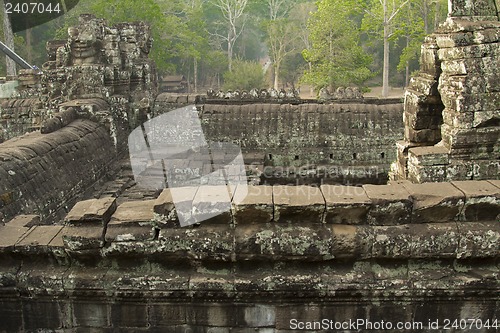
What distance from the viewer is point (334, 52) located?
80.2ft

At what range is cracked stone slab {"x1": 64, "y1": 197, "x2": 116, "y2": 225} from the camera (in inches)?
156

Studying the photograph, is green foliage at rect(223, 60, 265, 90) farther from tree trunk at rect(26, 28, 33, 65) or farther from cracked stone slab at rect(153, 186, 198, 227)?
cracked stone slab at rect(153, 186, 198, 227)

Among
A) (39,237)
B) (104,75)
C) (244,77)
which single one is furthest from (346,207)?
(244,77)

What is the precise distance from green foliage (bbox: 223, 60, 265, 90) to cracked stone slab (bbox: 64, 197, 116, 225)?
3134cm

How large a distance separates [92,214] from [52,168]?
4879 millimetres

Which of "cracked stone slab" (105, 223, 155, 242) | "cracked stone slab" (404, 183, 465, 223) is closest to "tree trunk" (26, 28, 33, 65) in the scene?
"cracked stone slab" (105, 223, 155, 242)

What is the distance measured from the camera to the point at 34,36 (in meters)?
37.6

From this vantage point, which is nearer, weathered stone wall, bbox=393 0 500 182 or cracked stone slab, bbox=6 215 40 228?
cracked stone slab, bbox=6 215 40 228

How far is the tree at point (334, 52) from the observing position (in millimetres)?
23938

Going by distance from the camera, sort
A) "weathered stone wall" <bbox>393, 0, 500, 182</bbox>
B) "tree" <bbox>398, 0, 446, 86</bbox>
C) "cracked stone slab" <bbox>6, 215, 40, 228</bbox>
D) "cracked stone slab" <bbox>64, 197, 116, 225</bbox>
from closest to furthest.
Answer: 1. "cracked stone slab" <bbox>64, 197, 116, 225</bbox>
2. "cracked stone slab" <bbox>6, 215, 40, 228</bbox>
3. "weathered stone wall" <bbox>393, 0, 500, 182</bbox>
4. "tree" <bbox>398, 0, 446, 86</bbox>

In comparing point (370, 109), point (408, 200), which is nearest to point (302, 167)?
point (370, 109)

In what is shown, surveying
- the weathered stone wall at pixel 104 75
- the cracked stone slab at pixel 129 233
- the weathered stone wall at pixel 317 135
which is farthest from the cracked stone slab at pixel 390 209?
the weathered stone wall at pixel 104 75

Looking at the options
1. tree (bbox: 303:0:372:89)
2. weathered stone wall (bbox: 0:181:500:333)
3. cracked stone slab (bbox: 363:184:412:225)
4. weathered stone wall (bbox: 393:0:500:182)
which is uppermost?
tree (bbox: 303:0:372:89)

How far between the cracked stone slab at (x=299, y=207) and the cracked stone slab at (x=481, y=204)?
1.17 metres
